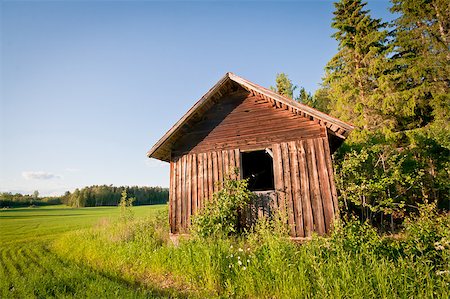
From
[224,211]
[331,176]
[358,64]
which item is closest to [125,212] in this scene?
[224,211]

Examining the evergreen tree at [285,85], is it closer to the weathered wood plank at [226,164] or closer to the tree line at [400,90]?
the tree line at [400,90]

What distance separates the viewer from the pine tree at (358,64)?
1502cm

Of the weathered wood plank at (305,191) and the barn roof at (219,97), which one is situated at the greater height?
the barn roof at (219,97)

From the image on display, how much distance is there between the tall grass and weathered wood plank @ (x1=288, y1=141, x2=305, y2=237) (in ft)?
6.56

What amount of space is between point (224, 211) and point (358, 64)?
51.0 feet

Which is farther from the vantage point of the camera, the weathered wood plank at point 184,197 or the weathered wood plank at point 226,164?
the weathered wood plank at point 184,197

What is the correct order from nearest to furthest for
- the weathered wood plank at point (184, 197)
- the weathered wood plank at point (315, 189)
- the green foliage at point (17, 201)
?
the weathered wood plank at point (315, 189) < the weathered wood plank at point (184, 197) < the green foliage at point (17, 201)

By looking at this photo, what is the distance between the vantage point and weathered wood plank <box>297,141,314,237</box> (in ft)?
24.4

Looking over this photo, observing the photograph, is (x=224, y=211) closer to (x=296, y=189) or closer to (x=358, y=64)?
(x=296, y=189)

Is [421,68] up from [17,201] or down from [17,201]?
up

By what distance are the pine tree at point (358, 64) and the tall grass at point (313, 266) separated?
37.7ft

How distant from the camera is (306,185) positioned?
7.75m

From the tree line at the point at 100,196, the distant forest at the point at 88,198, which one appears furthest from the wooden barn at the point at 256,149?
the tree line at the point at 100,196

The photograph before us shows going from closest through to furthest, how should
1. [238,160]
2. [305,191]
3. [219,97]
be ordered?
[305,191]
[238,160]
[219,97]
